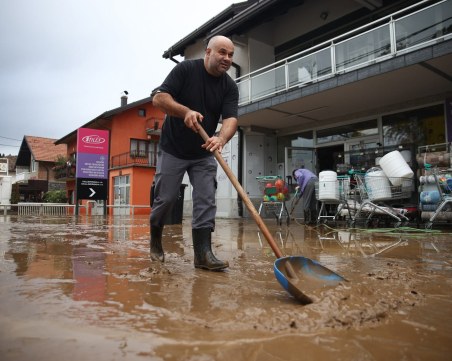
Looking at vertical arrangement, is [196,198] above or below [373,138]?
below

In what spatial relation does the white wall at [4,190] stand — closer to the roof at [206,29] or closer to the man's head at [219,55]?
the roof at [206,29]

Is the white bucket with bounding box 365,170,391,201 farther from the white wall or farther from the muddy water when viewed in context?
the white wall

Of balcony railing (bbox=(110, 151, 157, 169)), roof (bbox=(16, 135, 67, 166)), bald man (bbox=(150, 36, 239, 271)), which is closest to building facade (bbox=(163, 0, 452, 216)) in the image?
bald man (bbox=(150, 36, 239, 271))

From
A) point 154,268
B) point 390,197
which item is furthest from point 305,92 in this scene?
point 154,268

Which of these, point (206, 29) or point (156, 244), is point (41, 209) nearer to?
point (206, 29)

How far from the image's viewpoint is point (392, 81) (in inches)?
330

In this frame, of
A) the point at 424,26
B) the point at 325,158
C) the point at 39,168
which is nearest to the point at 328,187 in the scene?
the point at 424,26

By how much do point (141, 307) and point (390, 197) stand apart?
19.5ft

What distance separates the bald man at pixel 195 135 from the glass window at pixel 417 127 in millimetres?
7875

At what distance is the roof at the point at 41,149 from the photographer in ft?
119

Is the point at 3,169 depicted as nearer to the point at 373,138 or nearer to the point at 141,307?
the point at 373,138

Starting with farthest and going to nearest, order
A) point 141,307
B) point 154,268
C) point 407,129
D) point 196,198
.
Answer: point 407,129 → point 196,198 → point 154,268 → point 141,307

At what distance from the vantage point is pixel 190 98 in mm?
2840

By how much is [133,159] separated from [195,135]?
23.2 meters
